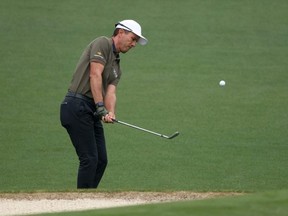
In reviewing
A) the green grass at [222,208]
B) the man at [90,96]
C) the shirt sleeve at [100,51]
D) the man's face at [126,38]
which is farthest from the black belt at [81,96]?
Result: the green grass at [222,208]

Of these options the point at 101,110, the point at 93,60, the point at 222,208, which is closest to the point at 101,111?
the point at 101,110

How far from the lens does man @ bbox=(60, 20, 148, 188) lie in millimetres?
10305

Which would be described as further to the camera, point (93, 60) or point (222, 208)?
point (93, 60)

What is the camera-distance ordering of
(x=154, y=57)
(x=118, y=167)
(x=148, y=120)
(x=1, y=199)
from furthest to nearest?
(x=154, y=57), (x=148, y=120), (x=118, y=167), (x=1, y=199)

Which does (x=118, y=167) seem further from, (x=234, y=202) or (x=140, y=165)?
(x=234, y=202)

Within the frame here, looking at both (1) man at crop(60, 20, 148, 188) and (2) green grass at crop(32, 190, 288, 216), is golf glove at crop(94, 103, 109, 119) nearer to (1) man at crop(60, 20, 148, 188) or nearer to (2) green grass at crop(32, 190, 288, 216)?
(1) man at crop(60, 20, 148, 188)

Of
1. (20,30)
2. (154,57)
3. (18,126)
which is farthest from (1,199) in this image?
(20,30)

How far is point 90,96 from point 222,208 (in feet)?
10.7

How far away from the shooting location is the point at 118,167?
13.2 m

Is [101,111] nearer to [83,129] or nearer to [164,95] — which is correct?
[83,129]

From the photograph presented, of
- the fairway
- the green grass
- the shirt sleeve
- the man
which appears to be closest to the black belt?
the man

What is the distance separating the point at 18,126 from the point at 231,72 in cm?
517

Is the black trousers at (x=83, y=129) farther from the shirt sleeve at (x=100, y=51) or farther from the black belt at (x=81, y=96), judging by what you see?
the shirt sleeve at (x=100, y=51)

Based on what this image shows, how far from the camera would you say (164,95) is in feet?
55.8
